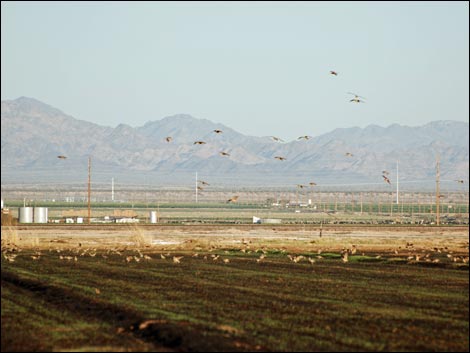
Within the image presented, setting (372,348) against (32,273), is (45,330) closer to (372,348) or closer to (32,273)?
(372,348)

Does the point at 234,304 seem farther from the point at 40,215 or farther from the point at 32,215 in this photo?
the point at 40,215

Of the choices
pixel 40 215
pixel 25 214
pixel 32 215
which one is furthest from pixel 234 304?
pixel 40 215

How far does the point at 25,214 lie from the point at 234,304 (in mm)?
83561

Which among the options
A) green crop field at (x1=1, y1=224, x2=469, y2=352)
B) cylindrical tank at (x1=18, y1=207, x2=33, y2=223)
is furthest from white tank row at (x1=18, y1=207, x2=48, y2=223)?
green crop field at (x1=1, y1=224, x2=469, y2=352)

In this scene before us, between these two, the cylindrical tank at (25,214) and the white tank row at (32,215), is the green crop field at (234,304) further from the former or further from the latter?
the white tank row at (32,215)

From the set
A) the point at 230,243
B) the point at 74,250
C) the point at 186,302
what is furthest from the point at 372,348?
the point at 230,243

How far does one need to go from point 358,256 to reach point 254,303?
956 inches

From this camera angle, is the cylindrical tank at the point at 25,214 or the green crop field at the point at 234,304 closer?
the green crop field at the point at 234,304

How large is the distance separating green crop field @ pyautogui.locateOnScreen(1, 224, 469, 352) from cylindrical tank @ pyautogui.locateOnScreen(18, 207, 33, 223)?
5923 centimetres

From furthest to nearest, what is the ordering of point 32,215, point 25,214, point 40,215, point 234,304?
1. point 40,215
2. point 32,215
3. point 25,214
4. point 234,304

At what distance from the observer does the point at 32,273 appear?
129 feet

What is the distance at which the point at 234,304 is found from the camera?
28547mm

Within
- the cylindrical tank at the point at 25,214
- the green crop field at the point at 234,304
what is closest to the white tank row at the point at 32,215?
the cylindrical tank at the point at 25,214

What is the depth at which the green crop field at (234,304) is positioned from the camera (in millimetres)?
21719
